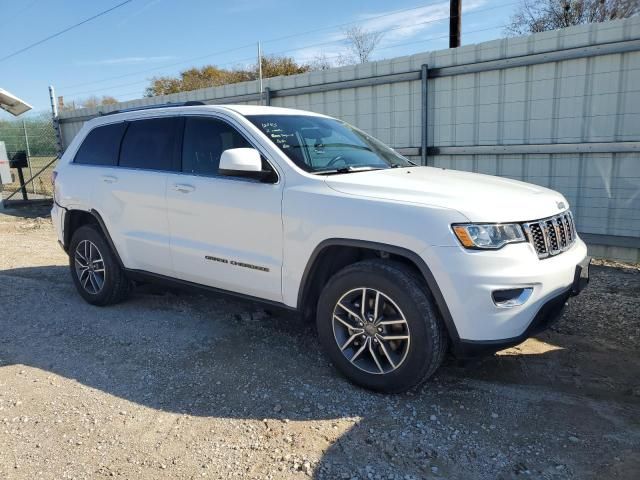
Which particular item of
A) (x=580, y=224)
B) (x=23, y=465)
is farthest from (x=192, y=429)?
(x=580, y=224)

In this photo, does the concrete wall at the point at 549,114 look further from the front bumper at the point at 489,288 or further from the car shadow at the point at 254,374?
the front bumper at the point at 489,288

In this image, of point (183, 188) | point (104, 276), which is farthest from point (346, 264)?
point (104, 276)

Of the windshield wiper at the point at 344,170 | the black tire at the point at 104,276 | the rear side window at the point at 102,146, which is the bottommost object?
the black tire at the point at 104,276

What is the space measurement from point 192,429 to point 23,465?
885 millimetres

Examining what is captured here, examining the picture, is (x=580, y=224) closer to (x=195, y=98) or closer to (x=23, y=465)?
(x=23, y=465)

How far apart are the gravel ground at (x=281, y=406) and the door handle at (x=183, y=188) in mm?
1241

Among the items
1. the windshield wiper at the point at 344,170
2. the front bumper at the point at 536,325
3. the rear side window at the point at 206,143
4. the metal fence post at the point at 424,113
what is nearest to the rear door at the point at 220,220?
the rear side window at the point at 206,143

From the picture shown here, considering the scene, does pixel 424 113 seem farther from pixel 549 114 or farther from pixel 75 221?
pixel 75 221

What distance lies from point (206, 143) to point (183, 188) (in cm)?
41

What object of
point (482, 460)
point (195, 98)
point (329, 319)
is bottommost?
point (482, 460)

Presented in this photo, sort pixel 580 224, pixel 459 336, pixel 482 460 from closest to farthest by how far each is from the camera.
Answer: pixel 482 460 → pixel 459 336 → pixel 580 224

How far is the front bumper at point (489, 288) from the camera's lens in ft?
9.57

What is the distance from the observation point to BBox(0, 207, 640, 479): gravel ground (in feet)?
9.03

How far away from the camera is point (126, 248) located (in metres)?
4.82
